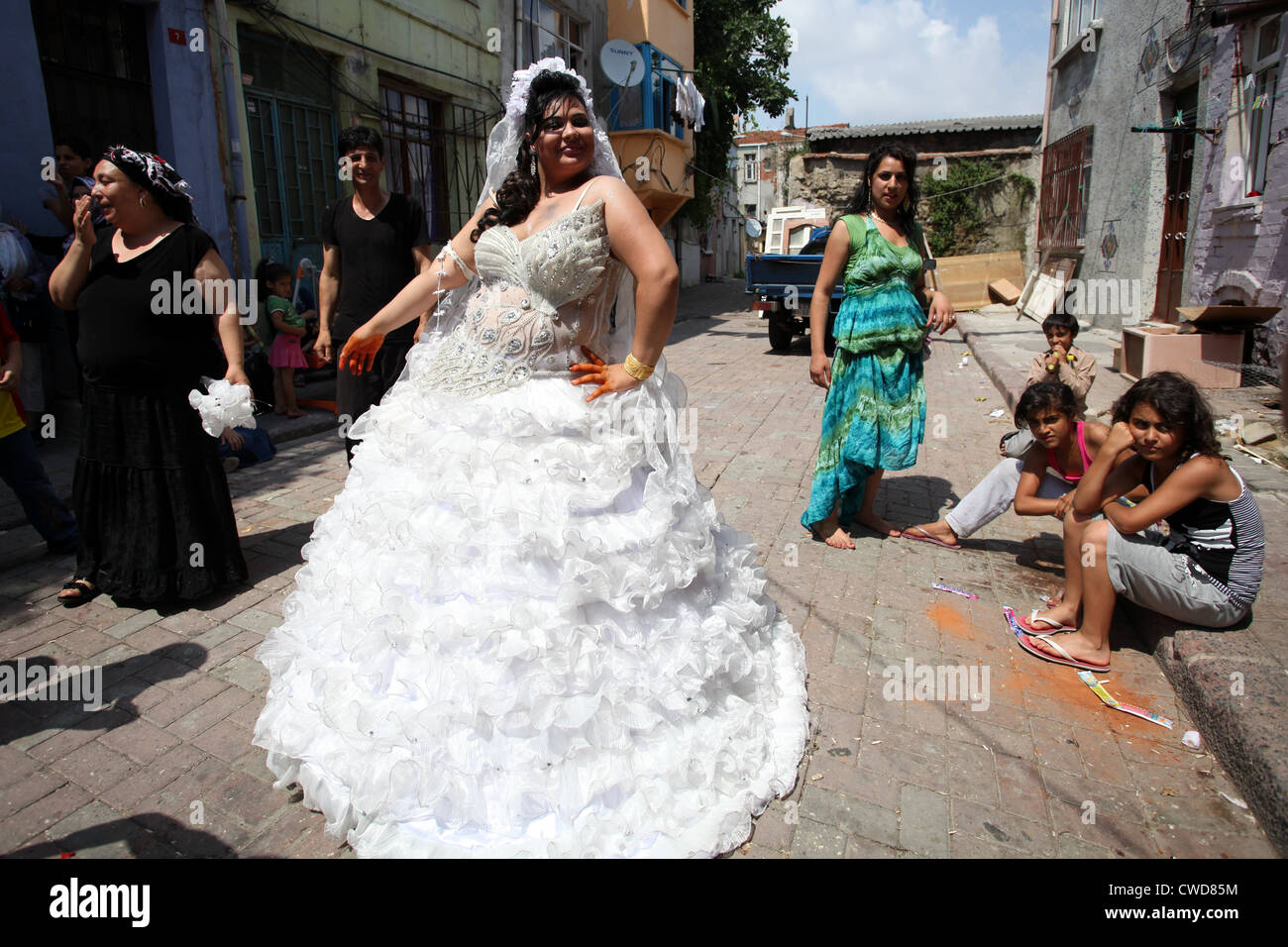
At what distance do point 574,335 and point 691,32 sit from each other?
67.2ft

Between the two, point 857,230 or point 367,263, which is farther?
point 367,263

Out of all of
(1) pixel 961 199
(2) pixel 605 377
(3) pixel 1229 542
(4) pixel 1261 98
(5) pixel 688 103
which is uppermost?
(5) pixel 688 103

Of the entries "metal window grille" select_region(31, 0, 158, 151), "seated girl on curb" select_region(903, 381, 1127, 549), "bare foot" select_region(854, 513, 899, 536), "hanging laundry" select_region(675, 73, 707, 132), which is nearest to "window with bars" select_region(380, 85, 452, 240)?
"metal window grille" select_region(31, 0, 158, 151)

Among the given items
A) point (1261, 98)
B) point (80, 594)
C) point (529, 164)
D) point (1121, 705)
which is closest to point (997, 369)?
point (1261, 98)

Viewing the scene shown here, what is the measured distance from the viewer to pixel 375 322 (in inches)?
121

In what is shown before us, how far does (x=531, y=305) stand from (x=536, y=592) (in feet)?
3.17

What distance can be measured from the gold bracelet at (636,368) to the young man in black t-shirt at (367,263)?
2128 millimetres

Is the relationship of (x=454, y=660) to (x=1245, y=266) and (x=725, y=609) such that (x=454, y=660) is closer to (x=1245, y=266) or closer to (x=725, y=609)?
(x=725, y=609)

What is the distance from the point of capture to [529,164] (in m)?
2.79

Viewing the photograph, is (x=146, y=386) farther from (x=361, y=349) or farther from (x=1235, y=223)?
(x=1235, y=223)

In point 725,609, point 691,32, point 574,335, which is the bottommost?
point 725,609

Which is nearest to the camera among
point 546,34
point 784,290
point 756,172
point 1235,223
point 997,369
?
point 1235,223

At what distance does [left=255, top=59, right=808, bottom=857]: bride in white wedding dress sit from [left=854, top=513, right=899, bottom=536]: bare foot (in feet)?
6.11
